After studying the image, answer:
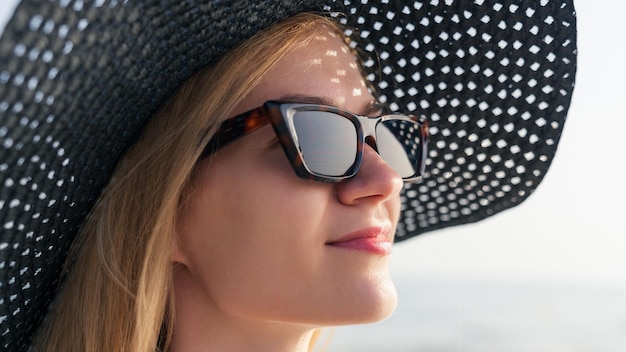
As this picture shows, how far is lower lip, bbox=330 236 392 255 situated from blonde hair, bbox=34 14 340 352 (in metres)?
0.34

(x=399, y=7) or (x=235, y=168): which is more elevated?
(x=399, y=7)

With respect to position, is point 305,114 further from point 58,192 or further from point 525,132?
point 525,132

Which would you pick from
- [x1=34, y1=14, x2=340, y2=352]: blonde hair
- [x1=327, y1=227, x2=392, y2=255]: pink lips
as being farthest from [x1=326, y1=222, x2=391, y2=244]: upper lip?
[x1=34, y1=14, x2=340, y2=352]: blonde hair

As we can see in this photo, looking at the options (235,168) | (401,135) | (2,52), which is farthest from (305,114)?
(2,52)

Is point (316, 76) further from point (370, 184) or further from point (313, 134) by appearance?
point (370, 184)

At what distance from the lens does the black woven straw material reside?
44.1 inches

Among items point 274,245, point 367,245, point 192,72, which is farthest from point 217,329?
point 192,72

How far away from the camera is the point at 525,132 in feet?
6.13

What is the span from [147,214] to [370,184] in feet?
1.48

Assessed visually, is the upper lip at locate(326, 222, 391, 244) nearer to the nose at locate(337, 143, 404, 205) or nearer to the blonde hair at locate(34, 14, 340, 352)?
the nose at locate(337, 143, 404, 205)

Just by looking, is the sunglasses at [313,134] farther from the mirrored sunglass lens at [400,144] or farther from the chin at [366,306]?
the chin at [366,306]

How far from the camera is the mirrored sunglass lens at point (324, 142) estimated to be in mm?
1400

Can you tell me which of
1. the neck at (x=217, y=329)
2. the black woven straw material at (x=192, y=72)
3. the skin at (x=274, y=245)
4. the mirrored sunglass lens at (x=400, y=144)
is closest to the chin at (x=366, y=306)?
the skin at (x=274, y=245)

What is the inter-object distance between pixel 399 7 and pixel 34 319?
3.54 feet
